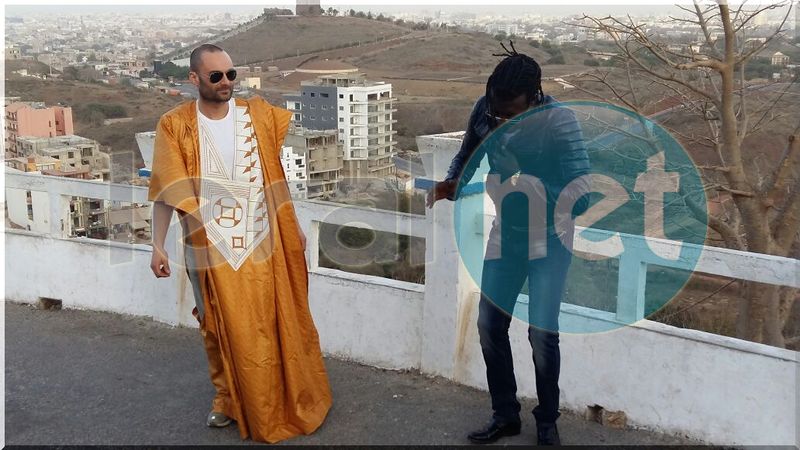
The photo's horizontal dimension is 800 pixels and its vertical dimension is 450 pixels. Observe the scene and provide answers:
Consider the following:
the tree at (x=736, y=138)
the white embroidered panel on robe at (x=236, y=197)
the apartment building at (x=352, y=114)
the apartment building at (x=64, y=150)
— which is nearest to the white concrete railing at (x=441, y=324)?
the white embroidered panel on robe at (x=236, y=197)

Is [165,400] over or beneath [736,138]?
beneath

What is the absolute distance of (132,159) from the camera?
7.48 metres

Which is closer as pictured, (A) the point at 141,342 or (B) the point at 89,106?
(A) the point at 141,342

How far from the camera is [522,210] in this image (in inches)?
122

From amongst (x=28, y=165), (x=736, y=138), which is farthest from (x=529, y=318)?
(x=736, y=138)

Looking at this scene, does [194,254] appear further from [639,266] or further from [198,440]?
[639,266]

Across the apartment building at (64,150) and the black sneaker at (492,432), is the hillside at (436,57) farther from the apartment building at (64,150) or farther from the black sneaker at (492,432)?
the black sneaker at (492,432)

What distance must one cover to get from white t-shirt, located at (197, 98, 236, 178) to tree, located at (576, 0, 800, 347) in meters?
6.61

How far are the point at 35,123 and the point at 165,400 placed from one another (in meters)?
25.2

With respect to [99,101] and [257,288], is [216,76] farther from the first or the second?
[99,101]

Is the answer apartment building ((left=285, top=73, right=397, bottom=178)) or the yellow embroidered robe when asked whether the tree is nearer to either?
the yellow embroidered robe

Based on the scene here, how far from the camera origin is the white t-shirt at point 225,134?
335cm

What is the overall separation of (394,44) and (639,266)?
63.0 m

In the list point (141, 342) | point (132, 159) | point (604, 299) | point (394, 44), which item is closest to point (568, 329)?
Result: point (604, 299)
